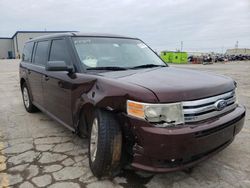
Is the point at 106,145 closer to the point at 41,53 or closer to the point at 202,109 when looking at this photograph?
the point at 202,109

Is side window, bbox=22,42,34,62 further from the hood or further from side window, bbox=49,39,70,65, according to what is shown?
the hood

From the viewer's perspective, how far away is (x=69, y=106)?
3547 mm

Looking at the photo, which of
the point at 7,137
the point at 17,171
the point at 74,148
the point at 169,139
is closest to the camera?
the point at 169,139

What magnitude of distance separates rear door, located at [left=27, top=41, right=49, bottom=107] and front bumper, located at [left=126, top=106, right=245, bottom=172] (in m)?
2.73

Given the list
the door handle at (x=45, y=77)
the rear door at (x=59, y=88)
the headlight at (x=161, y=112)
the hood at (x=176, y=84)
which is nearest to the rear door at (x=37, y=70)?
the door handle at (x=45, y=77)

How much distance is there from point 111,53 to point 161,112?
5.52 ft

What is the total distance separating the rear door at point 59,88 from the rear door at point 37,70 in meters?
0.29

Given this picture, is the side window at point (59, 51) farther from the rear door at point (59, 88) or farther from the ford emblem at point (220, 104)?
the ford emblem at point (220, 104)

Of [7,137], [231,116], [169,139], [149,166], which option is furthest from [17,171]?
[231,116]

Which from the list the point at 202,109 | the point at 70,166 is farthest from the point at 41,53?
the point at 202,109

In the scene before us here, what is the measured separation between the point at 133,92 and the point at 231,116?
1232 millimetres

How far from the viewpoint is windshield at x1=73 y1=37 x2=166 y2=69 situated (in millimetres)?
3541

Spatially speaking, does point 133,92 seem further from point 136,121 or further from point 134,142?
point 134,142

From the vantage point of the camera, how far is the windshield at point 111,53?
3.54 m
